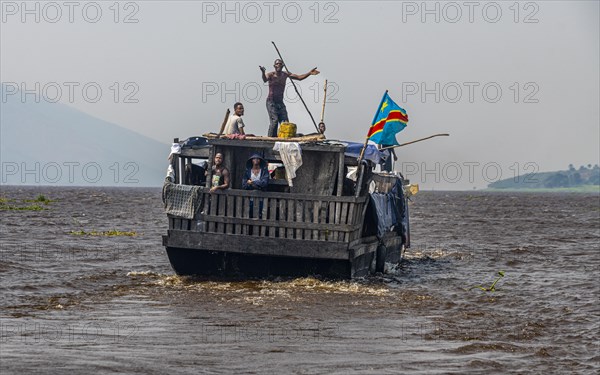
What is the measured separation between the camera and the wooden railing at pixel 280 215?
17062 millimetres

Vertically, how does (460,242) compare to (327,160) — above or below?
below

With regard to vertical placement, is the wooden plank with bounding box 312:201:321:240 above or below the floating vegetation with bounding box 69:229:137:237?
above

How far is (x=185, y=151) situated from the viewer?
1864 cm

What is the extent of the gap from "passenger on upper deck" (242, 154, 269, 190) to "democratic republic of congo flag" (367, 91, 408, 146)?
293 centimetres

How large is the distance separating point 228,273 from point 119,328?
19.6 ft

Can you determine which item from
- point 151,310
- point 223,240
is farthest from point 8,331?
point 223,240

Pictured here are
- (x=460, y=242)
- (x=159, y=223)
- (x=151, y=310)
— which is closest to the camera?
(x=151, y=310)

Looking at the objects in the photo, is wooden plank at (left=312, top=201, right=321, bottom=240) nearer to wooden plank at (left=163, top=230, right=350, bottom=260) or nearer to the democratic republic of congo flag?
wooden plank at (left=163, top=230, right=350, bottom=260)

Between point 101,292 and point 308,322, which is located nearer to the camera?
point 308,322

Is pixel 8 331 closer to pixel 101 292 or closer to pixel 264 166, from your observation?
pixel 101 292

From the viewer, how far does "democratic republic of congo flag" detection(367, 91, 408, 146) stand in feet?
64.6

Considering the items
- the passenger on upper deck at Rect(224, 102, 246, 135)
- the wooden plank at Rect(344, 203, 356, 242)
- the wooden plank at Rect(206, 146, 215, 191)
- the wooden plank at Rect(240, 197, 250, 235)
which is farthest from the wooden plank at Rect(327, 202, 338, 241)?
the passenger on upper deck at Rect(224, 102, 246, 135)

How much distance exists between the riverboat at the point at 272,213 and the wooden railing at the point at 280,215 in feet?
0.06

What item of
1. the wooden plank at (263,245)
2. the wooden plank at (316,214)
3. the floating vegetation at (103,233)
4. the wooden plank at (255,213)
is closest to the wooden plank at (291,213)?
the wooden plank at (263,245)
